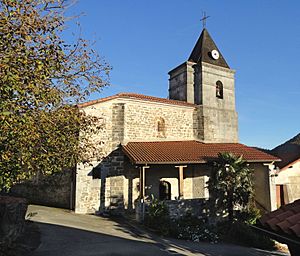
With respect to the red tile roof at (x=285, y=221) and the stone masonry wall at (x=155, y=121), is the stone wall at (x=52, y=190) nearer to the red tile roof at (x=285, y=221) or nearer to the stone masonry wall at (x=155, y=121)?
the stone masonry wall at (x=155, y=121)

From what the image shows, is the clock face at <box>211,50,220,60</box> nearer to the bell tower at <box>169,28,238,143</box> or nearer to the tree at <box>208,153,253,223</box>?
the bell tower at <box>169,28,238,143</box>

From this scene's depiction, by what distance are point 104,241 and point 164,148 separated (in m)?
7.65

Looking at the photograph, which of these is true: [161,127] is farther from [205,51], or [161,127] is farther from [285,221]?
[285,221]

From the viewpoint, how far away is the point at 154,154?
52.2 ft

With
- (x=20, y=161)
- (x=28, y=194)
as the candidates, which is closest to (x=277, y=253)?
(x=20, y=161)

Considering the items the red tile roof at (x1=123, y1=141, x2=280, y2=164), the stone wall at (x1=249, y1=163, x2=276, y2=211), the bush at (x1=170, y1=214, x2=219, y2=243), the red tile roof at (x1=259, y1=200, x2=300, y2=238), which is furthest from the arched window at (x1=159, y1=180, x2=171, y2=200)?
the red tile roof at (x1=259, y1=200, x2=300, y2=238)

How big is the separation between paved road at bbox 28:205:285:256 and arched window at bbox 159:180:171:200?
153 inches

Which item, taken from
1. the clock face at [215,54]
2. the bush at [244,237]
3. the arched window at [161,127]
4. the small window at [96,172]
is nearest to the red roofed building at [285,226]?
the bush at [244,237]

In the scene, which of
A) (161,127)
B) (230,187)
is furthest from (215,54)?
(230,187)

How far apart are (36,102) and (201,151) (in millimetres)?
12790

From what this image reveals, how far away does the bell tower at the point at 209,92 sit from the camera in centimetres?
2059

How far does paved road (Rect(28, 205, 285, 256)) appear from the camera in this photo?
9.58m

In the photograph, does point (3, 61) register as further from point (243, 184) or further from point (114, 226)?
point (243, 184)

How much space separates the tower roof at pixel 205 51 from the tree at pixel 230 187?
998 cm
